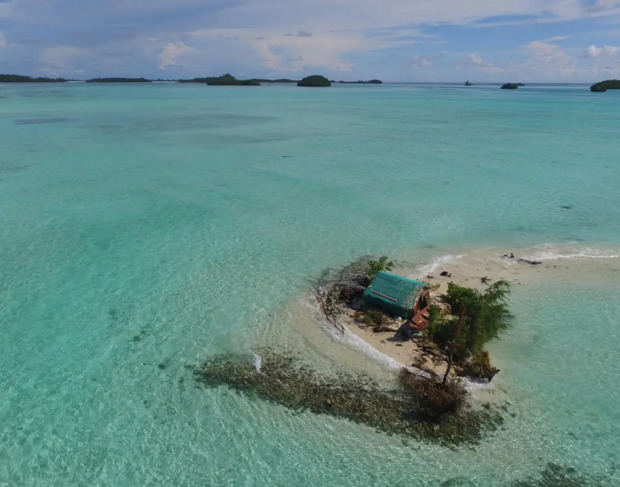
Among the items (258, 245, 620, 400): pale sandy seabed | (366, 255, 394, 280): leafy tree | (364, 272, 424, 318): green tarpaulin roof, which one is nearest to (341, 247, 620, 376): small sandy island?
(258, 245, 620, 400): pale sandy seabed

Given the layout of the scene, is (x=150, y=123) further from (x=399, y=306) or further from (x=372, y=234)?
(x=399, y=306)

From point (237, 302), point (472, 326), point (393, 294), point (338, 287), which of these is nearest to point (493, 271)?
point (472, 326)

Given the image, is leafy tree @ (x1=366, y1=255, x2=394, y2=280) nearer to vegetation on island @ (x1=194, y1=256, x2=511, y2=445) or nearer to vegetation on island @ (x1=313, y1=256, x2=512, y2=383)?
vegetation on island @ (x1=313, y1=256, x2=512, y2=383)

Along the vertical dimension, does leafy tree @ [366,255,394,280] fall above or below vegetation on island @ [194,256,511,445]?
above

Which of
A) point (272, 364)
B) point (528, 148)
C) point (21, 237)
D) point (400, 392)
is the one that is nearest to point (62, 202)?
point (21, 237)

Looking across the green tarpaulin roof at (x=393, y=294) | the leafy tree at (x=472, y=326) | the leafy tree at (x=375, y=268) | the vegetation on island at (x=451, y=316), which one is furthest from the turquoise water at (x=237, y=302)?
the green tarpaulin roof at (x=393, y=294)

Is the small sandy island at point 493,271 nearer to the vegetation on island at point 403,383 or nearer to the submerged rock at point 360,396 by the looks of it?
the vegetation on island at point 403,383

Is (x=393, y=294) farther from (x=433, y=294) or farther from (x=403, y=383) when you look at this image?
(x=403, y=383)

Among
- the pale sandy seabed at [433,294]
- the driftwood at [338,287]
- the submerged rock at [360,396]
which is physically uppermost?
the driftwood at [338,287]
